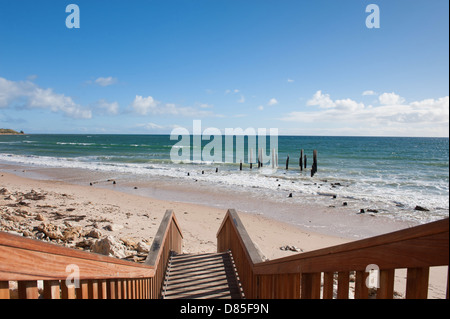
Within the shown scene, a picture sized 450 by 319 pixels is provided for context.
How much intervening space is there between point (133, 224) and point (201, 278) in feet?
18.6

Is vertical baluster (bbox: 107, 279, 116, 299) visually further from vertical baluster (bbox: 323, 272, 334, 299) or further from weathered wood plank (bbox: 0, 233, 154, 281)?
vertical baluster (bbox: 323, 272, 334, 299)

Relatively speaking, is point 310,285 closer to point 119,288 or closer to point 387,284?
point 387,284

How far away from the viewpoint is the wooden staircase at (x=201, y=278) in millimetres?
4125

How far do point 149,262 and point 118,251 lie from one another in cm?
249

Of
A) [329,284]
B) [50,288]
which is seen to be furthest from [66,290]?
[329,284]

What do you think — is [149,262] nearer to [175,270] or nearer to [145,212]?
[175,270]

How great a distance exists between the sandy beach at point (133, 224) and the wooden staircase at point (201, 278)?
1.18 metres

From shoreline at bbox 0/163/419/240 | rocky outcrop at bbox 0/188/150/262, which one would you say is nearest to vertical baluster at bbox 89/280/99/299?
rocky outcrop at bbox 0/188/150/262

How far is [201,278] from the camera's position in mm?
4555

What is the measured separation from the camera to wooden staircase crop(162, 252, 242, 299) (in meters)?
4.12

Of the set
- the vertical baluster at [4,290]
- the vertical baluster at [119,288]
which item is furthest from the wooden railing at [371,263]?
the vertical baluster at [4,290]

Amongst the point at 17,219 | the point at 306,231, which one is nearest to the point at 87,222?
the point at 17,219

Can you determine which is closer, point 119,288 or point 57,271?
point 57,271

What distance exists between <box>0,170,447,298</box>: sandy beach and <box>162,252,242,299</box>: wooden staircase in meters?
1.18
